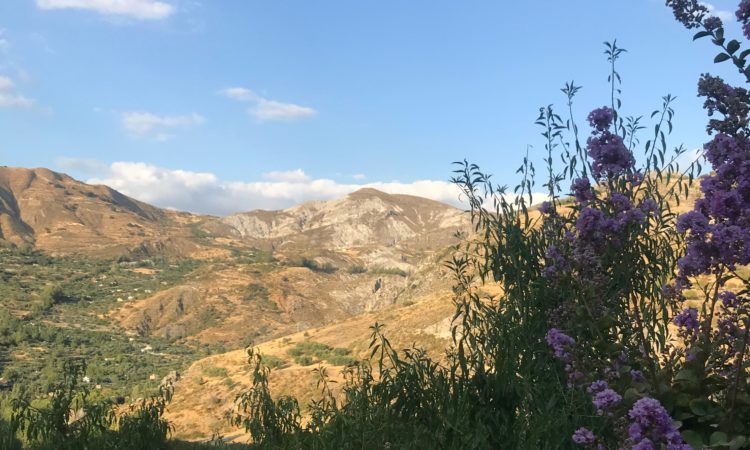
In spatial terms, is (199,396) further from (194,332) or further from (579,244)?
(194,332)

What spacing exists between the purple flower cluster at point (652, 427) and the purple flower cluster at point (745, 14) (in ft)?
8.36

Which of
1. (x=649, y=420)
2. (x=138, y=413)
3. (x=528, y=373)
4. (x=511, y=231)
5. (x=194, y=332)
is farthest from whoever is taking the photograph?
(x=194, y=332)

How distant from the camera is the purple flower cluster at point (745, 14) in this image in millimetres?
3368

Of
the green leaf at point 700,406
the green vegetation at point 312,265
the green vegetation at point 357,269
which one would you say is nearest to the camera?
the green leaf at point 700,406

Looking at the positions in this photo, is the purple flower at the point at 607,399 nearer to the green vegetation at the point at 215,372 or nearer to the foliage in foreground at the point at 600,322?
the foliage in foreground at the point at 600,322

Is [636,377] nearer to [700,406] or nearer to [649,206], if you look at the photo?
[700,406]

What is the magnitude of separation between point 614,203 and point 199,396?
35.1m

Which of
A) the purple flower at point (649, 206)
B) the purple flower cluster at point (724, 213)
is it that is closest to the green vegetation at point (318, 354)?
the purple flower at point (649, 206)

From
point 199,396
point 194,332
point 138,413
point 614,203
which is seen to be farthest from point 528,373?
point 194,332

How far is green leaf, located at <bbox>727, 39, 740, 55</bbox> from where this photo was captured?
3176 millimetres

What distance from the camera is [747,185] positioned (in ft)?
11.1

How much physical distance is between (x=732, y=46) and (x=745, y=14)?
446 mm

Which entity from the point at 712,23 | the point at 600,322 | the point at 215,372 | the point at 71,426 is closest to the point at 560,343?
the point at 600,322

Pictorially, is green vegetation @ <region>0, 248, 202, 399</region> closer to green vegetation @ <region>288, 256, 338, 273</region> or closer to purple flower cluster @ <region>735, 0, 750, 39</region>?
green vegetation @ <region>288, 256, 338, 273</region>
